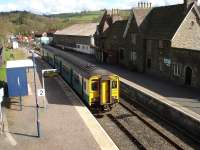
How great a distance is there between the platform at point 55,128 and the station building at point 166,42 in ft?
38.8

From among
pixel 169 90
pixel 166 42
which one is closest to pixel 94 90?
pixel 169 90

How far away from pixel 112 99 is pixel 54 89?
933 cm

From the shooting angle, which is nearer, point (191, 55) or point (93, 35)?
point (191, 55)

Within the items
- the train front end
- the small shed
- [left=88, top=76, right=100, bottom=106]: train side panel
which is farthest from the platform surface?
the small shed

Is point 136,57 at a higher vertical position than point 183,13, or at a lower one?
lower

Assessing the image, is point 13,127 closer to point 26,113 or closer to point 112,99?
point 26,113

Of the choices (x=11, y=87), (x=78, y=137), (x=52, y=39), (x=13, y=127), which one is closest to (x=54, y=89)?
(x=11, y=87)

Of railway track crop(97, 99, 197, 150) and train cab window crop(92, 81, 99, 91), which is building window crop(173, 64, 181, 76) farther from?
train cab window crop(92, 81, 99, 91)

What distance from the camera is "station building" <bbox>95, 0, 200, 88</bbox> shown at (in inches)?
1209

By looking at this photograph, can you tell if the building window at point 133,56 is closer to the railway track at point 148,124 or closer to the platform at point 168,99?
the platform at point 168,99

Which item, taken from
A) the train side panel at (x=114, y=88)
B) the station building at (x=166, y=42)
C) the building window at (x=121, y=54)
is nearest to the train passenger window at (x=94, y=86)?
the train side panel at (x=114, y=88)

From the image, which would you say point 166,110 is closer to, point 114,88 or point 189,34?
point 114,88

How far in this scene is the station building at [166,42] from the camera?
30703 millimetres

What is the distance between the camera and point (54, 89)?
2978 cm
